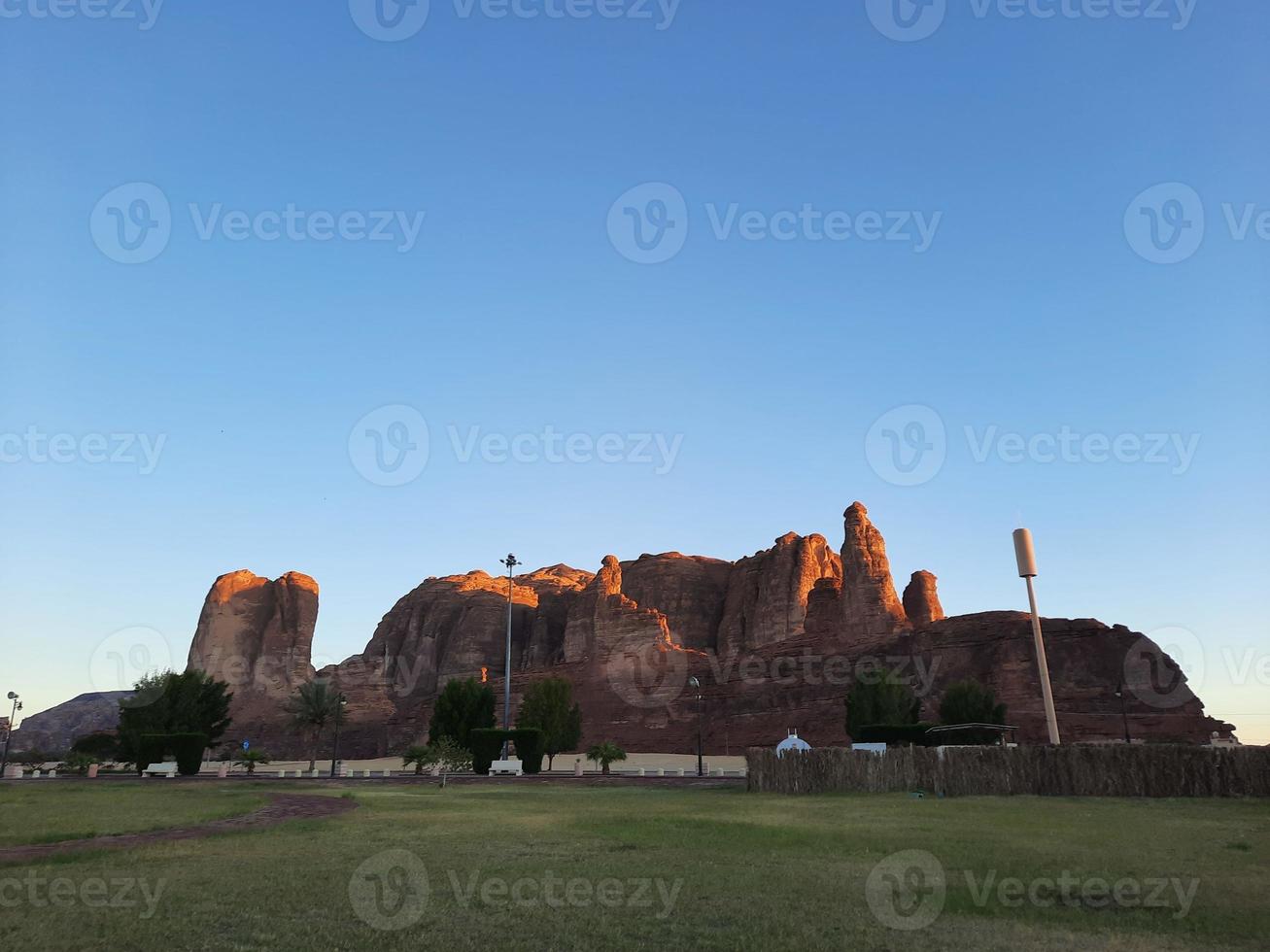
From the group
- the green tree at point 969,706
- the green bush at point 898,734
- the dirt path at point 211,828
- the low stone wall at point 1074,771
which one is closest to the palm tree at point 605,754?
the green bush at point 898,734

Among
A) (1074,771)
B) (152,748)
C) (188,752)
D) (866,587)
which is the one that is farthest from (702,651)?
(1074,771)

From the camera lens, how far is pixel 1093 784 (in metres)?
29.1

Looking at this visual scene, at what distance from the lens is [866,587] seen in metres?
120

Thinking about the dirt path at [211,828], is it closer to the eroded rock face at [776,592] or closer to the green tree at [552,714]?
the green tree at [552,714]

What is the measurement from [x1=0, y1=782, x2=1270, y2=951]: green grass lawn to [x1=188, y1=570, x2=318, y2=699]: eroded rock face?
136 m

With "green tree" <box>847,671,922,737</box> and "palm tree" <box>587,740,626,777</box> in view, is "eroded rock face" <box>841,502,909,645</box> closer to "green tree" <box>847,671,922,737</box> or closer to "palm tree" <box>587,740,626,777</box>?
"green tree" <box>847,671,922,737</box>

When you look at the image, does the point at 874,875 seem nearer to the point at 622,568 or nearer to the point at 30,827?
A: the point at 30,827

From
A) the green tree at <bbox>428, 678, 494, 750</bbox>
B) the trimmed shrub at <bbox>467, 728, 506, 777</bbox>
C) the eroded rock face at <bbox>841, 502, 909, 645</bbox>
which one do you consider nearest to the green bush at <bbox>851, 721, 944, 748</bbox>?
the trimmed shrub at <bbox>467, 728, 506, 777</bbox>

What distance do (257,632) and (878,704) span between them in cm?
11882

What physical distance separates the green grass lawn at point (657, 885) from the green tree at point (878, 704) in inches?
1957

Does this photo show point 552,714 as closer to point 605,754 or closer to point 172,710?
point 605,754

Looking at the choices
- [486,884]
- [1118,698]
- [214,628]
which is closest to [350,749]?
[214,628]

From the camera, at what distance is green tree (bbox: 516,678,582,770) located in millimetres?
75750

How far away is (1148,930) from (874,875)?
3927 millimetres
